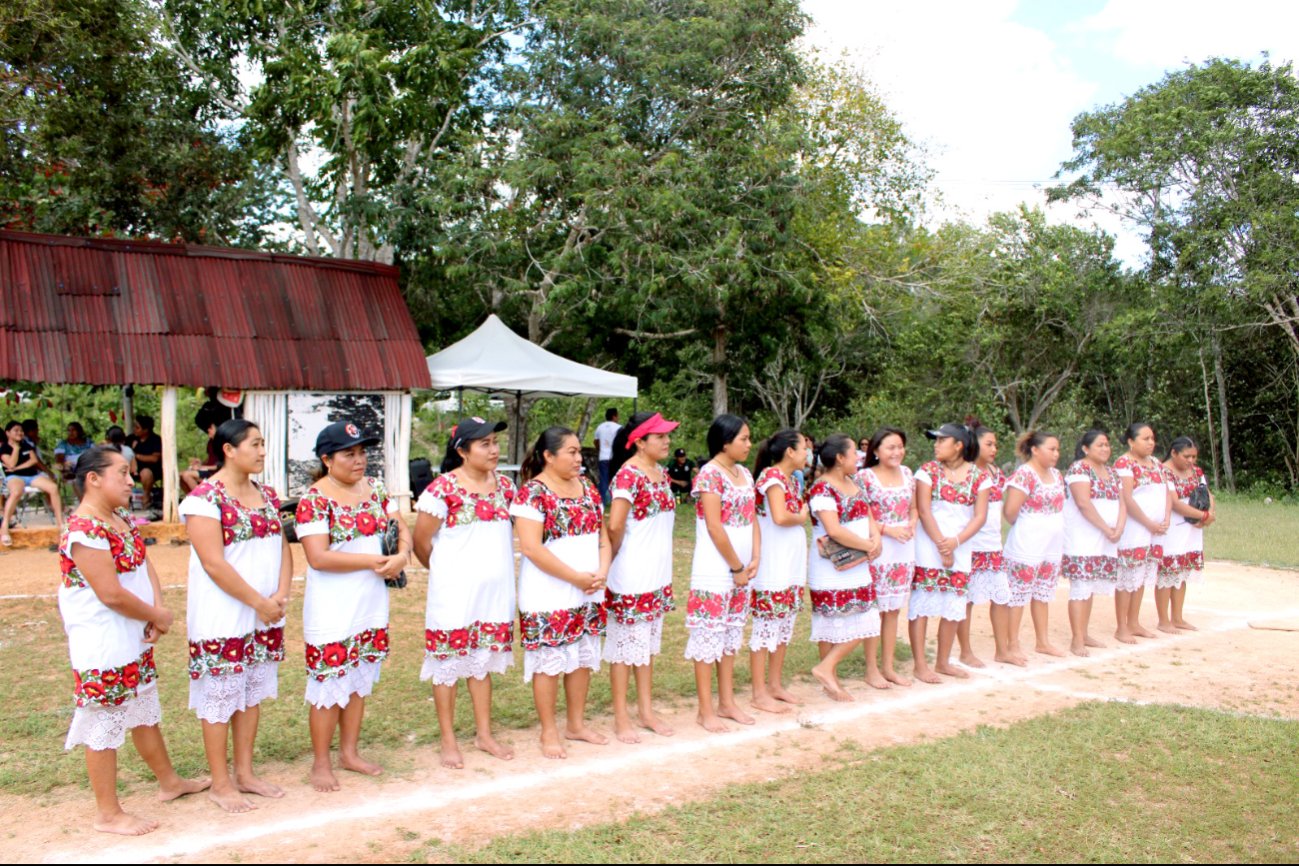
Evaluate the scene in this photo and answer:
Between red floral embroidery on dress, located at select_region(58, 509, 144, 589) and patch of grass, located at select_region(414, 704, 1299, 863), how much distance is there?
5.30 ft

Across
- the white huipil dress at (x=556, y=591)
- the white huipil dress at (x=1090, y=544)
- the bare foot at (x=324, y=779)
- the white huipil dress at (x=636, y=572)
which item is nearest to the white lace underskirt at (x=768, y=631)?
the white huipil dress at (x=636, y=572)

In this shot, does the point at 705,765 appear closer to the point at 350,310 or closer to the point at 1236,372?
the point at 350,310

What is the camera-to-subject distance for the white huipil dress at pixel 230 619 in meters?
4.05

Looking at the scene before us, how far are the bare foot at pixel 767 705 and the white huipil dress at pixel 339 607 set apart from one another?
2228 millimetres

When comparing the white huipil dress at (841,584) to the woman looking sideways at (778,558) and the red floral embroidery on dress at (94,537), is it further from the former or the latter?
the red floral embroidery on dress at (94,537)

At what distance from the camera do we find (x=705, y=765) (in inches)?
184

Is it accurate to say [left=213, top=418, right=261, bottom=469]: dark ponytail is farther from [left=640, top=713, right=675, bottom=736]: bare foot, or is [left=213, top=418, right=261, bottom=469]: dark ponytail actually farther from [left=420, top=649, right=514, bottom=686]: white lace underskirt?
[left=640, top=713, right=675, bottom=736]: bare foot

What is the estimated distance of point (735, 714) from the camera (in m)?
5.39

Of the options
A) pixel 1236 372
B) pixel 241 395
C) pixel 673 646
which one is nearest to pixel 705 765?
pixel 673 646

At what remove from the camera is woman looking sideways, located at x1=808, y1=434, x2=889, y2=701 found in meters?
5.82

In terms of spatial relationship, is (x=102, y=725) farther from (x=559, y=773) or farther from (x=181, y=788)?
(x=559, y=773)

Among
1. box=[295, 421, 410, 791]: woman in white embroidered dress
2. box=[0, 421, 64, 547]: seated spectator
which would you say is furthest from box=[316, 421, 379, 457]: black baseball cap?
box=[0, 421, 64, 547]: seated spectator

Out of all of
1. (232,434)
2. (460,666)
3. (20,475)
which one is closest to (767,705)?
(460,666)

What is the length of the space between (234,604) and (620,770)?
1.84 m
